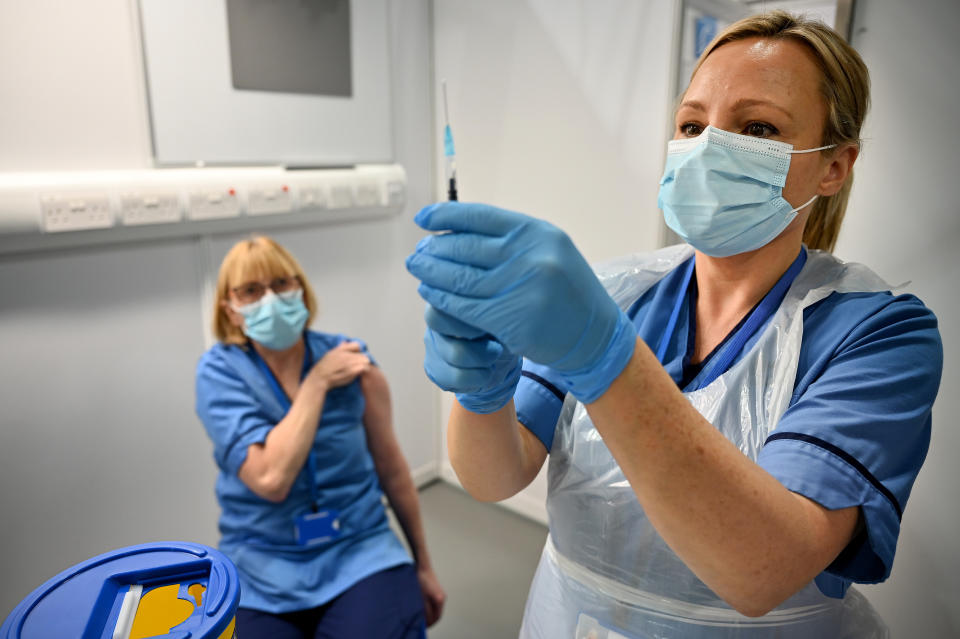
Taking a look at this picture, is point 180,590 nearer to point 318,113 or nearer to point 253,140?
point 253,140

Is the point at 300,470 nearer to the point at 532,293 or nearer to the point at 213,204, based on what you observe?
the point at 213,204

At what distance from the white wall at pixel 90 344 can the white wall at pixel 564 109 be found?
82cm

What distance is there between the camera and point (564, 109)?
214 centimetres

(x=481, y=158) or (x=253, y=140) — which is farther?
(x=481, y=158)

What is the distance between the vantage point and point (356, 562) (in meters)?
1.50

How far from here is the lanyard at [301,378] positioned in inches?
59.3

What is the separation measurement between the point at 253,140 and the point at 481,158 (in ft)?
2.79

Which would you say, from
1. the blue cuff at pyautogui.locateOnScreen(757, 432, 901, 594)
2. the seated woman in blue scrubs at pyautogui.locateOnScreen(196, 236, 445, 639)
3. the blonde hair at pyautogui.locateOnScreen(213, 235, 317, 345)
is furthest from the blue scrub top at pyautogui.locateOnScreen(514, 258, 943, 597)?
the blonde hair at pyautogui.locateOnScreen(213, 235, 317, 345)

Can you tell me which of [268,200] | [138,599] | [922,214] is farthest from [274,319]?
[922,214]

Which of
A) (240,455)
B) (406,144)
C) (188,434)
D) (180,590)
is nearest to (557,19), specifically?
(406,144)

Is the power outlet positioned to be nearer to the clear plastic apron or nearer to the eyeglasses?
the eyeglasses

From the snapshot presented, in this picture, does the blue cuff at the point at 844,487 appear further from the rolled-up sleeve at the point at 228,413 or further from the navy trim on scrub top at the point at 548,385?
the rolled-up sleeve at the point at 228,413

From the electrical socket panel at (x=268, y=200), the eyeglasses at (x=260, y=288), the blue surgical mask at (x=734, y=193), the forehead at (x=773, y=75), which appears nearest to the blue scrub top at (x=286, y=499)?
the eyeglasses at (x=260, y=288)

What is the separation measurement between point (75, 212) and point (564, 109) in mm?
1512
